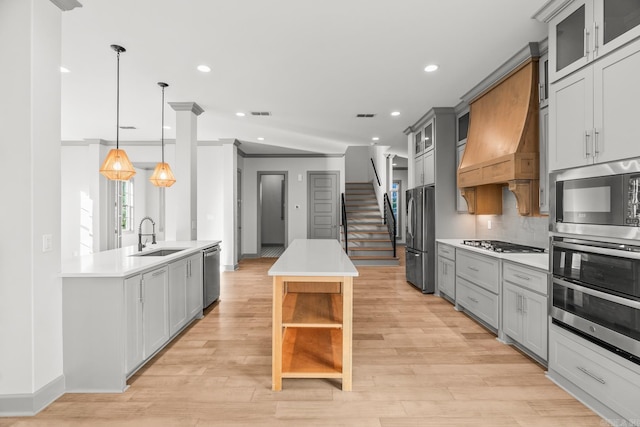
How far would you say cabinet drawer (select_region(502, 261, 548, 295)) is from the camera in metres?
2.72

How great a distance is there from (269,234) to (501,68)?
9619mm

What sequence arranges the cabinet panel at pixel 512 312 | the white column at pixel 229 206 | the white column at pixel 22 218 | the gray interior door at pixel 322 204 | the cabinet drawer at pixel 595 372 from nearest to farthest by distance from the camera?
the cabinet drawer at pixel 595 372, the white column at pixel 22 218, the cabinet panel at pixel 512 312, the white column at pixel 229 206, the gray interior door at pixel 322 204

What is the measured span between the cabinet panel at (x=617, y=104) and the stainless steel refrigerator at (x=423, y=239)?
3091 mm

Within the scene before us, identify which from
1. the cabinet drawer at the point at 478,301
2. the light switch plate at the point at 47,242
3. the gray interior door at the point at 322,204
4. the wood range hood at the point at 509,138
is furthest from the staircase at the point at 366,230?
the light switch plate at the point at 47,242

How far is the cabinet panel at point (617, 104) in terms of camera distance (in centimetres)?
195

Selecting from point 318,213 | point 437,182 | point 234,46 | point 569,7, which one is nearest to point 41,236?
point 234,46

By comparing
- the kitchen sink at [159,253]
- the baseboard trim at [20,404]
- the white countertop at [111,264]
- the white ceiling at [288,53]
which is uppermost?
the white ceiling at [288,53]

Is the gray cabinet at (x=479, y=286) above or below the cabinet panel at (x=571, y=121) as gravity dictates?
below

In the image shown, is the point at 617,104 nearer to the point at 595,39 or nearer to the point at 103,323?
the point at 595,39

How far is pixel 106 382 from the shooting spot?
2406mm

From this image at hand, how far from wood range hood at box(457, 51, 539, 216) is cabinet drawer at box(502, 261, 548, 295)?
2.03 ft

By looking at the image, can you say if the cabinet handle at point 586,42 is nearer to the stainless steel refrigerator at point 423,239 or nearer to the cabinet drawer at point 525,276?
the cabinet drawer at point 525,276

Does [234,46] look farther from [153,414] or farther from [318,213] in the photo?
[318,213]

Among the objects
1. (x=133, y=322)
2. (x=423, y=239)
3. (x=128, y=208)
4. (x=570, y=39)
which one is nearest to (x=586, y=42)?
(x=570, y=39)
